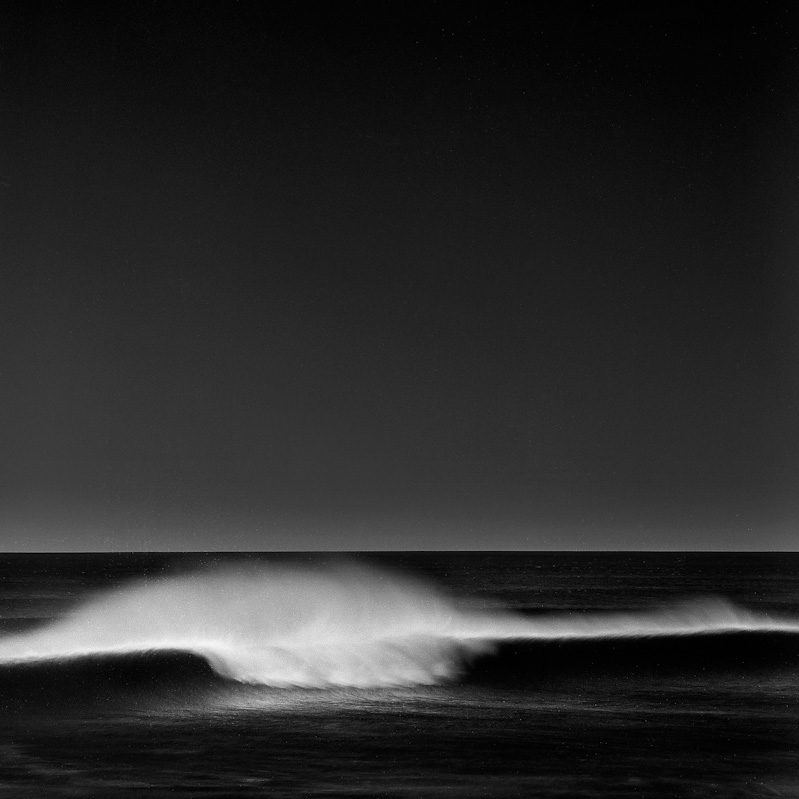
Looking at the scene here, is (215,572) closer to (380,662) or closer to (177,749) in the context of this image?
(380,662)

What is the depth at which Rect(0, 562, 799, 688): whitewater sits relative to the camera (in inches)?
696

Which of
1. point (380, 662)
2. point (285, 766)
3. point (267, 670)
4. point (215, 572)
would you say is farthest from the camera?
point (215, 572)

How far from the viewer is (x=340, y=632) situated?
2550 cm

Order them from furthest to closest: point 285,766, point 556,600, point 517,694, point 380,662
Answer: point 556,600, point 380,662, point 517,694, point 285,766

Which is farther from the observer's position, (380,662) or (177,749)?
(380,662)

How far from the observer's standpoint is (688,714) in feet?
42.7

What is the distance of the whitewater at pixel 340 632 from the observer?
58.0 ft

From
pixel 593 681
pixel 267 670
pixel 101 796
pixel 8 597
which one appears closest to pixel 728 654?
pixel 593 681

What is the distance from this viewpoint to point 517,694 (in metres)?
14.6

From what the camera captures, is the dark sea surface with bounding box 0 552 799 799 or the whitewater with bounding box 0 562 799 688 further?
the whitewater with bounding box 0 562 799 688

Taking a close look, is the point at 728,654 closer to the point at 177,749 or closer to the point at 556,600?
the point at 177,749

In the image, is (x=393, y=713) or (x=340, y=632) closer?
(x=393, y=713)

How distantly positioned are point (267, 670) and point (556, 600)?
3179cm

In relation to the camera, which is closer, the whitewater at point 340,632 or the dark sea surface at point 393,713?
the dark sea surface at point 393,713
